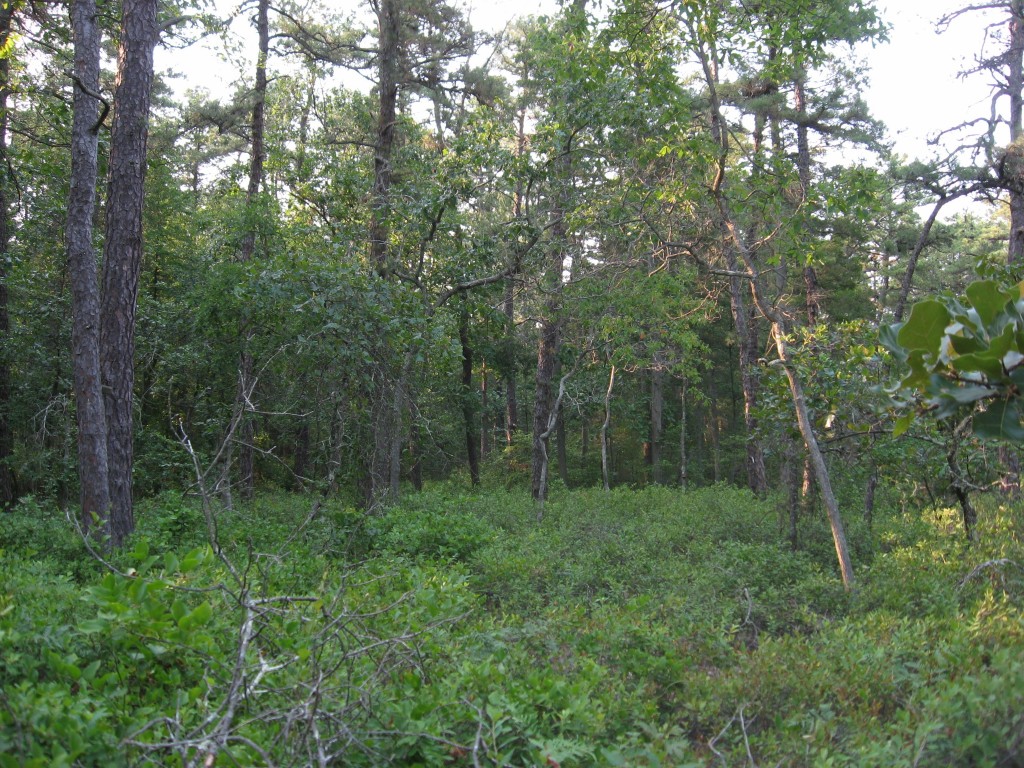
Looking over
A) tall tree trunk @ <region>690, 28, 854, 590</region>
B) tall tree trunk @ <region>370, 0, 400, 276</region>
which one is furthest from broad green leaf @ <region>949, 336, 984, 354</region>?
tall tree trunk @ <region>370, 0, 400, 276</region>

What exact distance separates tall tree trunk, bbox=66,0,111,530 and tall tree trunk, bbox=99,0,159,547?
20cm

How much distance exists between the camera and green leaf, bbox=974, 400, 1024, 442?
2.04 metres

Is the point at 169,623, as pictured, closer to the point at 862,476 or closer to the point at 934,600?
the point at 934,600

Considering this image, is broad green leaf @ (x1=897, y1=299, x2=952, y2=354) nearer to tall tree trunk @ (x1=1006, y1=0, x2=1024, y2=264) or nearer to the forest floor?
the forest floor

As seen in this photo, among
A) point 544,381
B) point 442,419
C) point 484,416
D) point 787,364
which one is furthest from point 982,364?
point 484,416

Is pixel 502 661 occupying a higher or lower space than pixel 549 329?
lower

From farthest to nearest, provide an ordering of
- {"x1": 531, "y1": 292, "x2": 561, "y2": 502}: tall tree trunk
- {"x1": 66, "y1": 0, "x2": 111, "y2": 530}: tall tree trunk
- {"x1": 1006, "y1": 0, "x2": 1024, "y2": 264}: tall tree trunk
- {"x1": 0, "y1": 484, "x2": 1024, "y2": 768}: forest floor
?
{"x1": 531, "y1": 292, "x2": 561, "y2": 502}: tall tree trunk, {"x1": 1006, "y1": 0, "x2": 1024, "y2": 264}: tall tree trunk, {"x1": 66, "y1": 0, "x2": 111, "y2": 530}: tall tree trunk, {"x1": 0, "y1": 484, "x2": 1024, "y2": 768}: forest floor

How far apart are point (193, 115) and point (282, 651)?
50.2ft

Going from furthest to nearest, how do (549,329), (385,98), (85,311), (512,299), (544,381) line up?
(549,329), (544,381), (512,299), (385,98), (85,311)

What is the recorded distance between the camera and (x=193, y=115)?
15.7m

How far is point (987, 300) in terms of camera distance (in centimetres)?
211

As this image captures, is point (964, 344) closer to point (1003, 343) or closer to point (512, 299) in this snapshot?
point (1003, 343)

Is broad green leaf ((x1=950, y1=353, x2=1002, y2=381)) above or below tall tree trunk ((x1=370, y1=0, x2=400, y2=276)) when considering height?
below

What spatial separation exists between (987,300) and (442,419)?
18.1 metres
